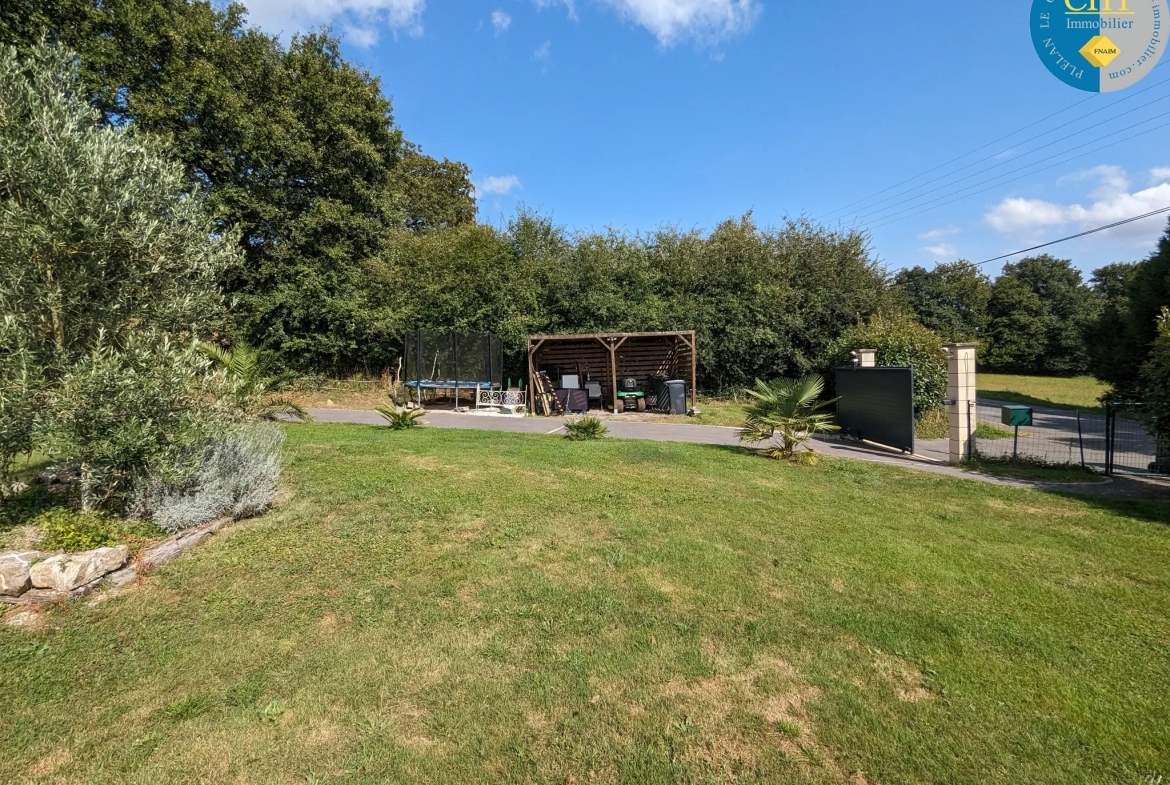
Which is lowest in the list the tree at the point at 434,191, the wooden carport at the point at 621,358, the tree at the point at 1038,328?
the wooden carport at the point at 621,358

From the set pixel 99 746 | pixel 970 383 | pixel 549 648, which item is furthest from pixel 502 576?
pixel 970 383

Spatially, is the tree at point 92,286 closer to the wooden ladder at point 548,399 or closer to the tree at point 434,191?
the wooden ladder at point 548,399

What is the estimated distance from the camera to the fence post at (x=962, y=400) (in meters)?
8.55

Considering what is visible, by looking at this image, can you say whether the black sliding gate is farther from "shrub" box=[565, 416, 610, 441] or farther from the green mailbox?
"shrub" box=[565, 416, 610, 441]

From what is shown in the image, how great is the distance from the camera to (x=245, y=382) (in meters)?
5.95

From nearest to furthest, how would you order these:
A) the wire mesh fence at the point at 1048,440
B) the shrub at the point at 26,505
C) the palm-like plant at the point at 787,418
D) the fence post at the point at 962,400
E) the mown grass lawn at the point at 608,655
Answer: the mown grass lawn at the point at 608,655, the shrub at the point at 26,505, the palm-like plant at the point at 787,418, the fence post at the point at 962,400, the wire mesh fence at the point at 1048,440

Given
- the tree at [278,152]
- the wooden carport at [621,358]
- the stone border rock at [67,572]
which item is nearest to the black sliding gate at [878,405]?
the wooden carport at [621,358]

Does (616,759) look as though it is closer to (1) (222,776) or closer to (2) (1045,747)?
(1) (222,776)

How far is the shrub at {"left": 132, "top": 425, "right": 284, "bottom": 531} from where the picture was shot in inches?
173

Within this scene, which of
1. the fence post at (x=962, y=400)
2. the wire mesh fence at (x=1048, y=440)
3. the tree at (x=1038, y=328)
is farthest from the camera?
the tree at (x=1038, y=328)

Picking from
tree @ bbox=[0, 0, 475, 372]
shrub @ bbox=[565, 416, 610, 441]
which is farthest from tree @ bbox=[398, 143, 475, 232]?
shrub @ bbox=[565, 416, 610, 441]

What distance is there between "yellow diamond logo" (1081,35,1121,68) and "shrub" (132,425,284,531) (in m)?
13.6

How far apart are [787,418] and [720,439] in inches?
97.1

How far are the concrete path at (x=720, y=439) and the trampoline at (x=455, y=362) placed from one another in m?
1.85
